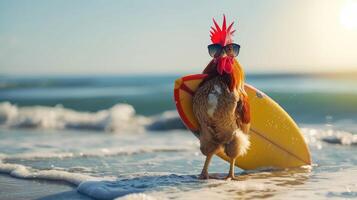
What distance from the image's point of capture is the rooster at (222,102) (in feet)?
17.1

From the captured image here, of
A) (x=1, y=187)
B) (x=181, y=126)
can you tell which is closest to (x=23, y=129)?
(x=181, y=126)

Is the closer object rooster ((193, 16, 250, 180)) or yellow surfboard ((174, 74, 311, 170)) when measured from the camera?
rooster ((193, 16, 250, 180))

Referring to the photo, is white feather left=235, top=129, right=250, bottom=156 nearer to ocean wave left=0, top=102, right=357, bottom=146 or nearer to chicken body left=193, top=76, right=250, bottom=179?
chicken body left=193, top=76, right=250, bottom=179

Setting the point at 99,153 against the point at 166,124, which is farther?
the point at 166,124

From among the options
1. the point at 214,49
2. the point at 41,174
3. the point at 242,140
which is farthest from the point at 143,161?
the point at 214,49

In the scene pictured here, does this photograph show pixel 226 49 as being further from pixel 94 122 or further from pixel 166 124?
pixel 94 122

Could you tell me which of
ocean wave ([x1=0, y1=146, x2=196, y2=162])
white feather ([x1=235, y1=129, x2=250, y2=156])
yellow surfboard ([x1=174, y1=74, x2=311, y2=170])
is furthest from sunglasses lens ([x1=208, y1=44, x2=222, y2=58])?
ocean wave ([x1=0, y1=146, x2=196, y2=162])

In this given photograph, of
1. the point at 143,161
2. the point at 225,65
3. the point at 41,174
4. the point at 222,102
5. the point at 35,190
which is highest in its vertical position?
the point at 225,65

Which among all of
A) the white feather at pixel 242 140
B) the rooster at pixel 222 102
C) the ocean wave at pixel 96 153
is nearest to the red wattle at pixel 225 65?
the rooster at pixel 222 102

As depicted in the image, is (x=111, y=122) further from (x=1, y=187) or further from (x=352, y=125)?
(x=1, y=187)

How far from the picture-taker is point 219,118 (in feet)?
17.1

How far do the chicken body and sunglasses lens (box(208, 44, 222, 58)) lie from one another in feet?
0.74

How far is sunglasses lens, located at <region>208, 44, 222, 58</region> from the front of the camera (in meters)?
5.33

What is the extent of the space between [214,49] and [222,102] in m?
0.53
